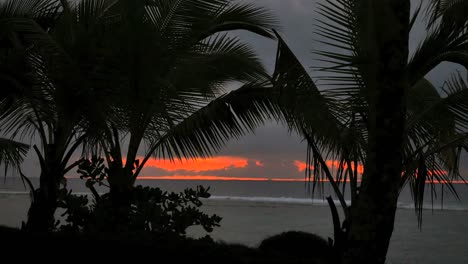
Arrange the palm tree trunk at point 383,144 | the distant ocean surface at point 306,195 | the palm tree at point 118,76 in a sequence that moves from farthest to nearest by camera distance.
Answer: the distant ocean surface at point 306,195, the palm tree at point 118,76, the palm tree trunk at point 383,144

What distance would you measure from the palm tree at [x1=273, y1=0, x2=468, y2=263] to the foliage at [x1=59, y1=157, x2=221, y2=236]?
6.08ft

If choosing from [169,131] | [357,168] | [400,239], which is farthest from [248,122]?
[400,239]

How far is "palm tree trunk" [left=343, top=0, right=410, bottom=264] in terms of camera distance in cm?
391

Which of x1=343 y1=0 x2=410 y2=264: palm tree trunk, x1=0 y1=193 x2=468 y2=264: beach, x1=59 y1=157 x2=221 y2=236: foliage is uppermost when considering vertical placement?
x1=343 y1=0 x2=410 y2=264: palm tree trunk

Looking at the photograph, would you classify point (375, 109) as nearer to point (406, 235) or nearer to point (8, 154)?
point (8, 154)

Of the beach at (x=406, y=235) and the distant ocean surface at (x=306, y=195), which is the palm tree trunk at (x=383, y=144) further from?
the beach at (x=406, y=235)

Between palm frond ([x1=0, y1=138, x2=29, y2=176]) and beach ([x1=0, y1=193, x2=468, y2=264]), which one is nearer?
palm frond ([x1=0, y1=138, x2=29, y2=176])

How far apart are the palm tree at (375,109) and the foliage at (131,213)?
1.85m

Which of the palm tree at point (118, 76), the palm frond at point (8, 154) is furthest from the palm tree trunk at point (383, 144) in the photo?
the palm frond at point (8, 154)

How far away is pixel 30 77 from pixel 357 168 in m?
4.35

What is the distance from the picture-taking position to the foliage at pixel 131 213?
20.2ft

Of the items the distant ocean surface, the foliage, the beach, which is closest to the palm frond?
the distant ocean surface

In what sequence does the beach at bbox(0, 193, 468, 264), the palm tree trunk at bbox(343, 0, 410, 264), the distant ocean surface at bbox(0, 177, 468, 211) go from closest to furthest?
1. the palm tree trunk at bbox(343, 0, 410, 264)
2. the beach at bbox(0, 193, 468, 264)
3. the distant ocean surface at bbox(0, 177, 468, 211)

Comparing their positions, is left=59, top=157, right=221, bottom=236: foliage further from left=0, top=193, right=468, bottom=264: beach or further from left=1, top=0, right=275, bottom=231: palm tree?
left=0, top=193, right=468, bottom=264: beach
